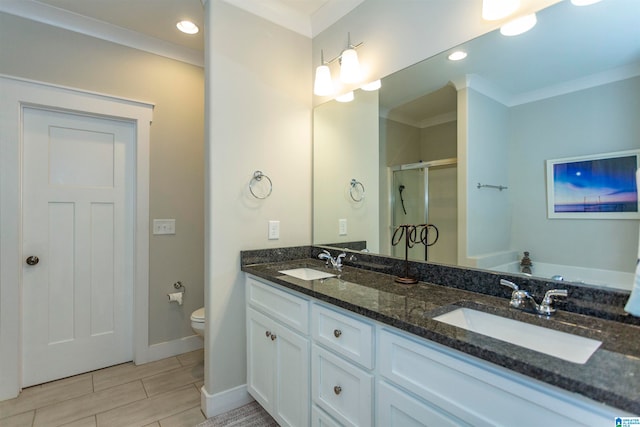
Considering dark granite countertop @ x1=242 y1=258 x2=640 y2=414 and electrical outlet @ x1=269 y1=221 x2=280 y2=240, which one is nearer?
dark granite countertop @ x1=242 y1=258 x2=640 y2=414

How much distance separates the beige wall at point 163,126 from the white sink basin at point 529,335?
227 centimetres

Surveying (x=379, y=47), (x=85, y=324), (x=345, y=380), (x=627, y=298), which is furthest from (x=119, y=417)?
(x=379, y=47)

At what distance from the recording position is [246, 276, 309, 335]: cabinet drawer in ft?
4.67

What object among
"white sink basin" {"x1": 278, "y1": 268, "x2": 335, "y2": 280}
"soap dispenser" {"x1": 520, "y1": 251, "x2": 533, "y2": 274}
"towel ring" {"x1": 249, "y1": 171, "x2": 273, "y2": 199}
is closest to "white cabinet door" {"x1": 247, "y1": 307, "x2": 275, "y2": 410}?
"white sink basin" {"x1": 278, "y1": 268, "x2": 335, "y2": 280}

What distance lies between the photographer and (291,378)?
58.6 inches

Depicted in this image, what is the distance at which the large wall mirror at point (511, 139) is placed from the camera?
40.9 inches

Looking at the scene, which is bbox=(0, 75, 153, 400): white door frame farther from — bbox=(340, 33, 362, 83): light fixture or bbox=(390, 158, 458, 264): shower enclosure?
bbox=(390, 158, 458, 264): shower enclosure

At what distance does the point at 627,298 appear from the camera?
3.18ft

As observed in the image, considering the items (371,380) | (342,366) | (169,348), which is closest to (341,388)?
(342,366)

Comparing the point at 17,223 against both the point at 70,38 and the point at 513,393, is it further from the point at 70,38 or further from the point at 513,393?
the point at 513,393

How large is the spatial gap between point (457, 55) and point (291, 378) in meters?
1.76

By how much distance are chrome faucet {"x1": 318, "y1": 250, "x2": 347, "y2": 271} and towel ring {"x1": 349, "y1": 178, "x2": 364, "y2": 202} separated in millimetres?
389

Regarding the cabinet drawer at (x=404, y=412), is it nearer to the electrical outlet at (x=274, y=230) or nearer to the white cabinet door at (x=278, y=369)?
the white cabinet door at (x=278, y=369)

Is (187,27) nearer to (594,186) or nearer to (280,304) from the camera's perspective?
(280,304)
